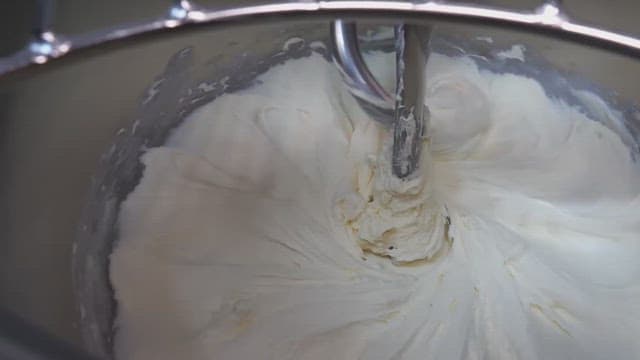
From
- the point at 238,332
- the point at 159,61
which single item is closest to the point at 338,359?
the point at 238,332

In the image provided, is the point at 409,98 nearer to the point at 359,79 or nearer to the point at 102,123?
the point at 359,79

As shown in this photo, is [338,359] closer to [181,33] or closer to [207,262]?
[207,262]

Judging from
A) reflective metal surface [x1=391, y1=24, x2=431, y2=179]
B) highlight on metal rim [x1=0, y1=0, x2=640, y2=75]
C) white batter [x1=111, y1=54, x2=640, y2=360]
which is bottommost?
white batter [x1=111, y1=54, x2=640, y2=360]

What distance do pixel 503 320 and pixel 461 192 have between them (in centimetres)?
17

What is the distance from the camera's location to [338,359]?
2.67 feet

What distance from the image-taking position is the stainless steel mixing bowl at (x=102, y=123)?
2.60ft

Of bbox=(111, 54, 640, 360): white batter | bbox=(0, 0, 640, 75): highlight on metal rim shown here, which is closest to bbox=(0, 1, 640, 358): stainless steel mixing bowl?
bbox=(111, 54, 640, 360): white batter

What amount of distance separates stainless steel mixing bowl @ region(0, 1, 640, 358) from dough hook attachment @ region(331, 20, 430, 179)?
66 millimetres

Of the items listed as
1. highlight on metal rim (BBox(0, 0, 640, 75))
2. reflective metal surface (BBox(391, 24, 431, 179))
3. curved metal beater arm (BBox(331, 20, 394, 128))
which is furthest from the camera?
curved metal beater arm (BBox(331, 20, 394, 128))

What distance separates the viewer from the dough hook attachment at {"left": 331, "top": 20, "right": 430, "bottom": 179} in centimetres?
74

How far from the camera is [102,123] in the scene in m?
0.89

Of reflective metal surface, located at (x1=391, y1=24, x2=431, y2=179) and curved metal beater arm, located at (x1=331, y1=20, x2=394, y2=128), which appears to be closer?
reflective metal surface, located at (x1=391, y1=24, x2=431, y2=179)

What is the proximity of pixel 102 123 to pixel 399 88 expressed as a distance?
35 cm

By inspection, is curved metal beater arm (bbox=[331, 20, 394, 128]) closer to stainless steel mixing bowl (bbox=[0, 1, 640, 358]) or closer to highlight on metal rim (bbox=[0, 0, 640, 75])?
stainless steel mixing bowl (bbox=[0, 1, 640, 358])
